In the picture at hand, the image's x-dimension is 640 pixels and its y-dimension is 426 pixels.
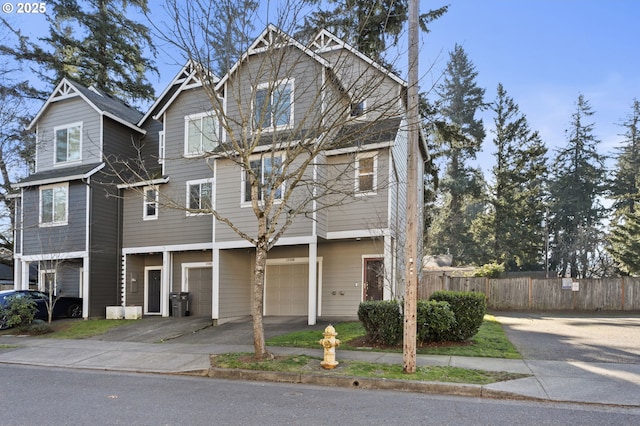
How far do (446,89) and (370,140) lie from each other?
3434cm

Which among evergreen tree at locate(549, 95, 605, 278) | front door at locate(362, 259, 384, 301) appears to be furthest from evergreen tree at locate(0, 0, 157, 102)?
evergreen tree at locate(549, 95, 605, 278)

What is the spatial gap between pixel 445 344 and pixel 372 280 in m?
5.68

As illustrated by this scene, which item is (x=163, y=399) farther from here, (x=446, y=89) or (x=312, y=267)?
(x=446, y=89)

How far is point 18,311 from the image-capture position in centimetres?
1623

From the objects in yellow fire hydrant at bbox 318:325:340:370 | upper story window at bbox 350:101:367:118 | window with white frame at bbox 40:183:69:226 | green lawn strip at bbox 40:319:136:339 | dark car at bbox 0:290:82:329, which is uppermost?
upper story window at bbox 350:101:367:118

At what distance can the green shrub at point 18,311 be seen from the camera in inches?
Answer: 633

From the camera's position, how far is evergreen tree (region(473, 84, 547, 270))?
3866 centimetres

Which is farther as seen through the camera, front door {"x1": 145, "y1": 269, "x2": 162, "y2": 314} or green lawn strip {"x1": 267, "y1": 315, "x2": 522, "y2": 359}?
front door {"x1": 145, "y1": 269, "x2": 162, "y2": 314}

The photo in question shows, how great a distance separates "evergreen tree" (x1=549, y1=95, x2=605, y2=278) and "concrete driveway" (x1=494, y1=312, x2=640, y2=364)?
88.0ft

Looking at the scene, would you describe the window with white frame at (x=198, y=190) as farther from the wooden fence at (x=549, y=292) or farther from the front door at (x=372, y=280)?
the wooden fence at (x=549, y=292)

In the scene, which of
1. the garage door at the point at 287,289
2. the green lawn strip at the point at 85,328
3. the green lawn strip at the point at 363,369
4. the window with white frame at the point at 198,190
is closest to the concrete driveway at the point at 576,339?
the green lawn strip at the point at 363,369

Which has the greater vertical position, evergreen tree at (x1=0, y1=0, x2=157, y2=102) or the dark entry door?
evergreen tree at (x1=0, y1=0, x2=157, y2=102)

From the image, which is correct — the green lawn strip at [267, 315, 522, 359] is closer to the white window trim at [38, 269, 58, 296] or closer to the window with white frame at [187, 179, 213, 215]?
the window with white frame at [187, 179, 213, 215]

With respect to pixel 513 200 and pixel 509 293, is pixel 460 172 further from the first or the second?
pixel 509 293
